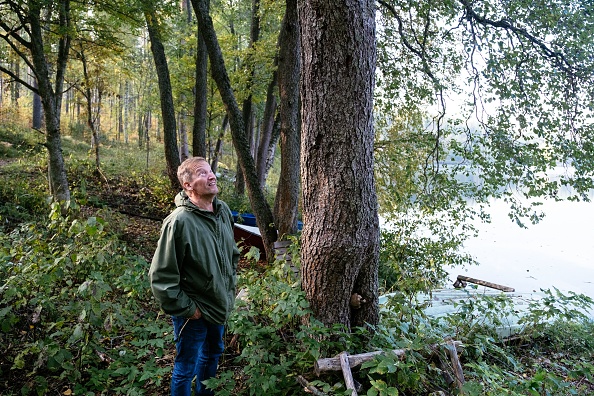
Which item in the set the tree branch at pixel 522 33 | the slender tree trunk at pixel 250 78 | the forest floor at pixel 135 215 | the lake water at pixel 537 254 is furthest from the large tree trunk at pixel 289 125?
the slender tree trunk at pixel 250 78

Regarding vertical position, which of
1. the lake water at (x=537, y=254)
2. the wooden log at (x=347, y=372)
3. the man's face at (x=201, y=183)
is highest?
the man's face at (x=201, y=183)

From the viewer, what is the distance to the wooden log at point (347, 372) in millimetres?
2284

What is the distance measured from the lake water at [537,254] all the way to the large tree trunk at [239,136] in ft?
16.0

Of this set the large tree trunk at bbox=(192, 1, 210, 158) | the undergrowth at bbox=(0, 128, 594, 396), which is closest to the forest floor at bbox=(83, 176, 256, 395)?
the undergrowth at bbox=(0, 128, 594, 396)

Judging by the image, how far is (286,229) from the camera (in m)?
5.79

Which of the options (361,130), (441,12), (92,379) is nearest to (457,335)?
(361,130)

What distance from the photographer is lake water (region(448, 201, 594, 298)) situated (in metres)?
10.6

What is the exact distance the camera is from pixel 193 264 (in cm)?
235

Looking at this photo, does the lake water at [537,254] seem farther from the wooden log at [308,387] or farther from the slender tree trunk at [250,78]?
the wooden log at [308,387]

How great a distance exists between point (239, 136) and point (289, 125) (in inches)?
29.0

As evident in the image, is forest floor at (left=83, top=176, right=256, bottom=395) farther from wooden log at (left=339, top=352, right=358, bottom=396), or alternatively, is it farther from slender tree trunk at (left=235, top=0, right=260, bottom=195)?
slender tree trunk at (left=235, top=0, right=260, bottom=195)

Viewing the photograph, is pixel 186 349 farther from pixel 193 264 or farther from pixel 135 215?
pixel 135 215

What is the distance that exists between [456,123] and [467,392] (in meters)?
4.86

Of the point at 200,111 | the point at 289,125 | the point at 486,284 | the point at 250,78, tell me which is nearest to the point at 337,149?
the point at 289,125
